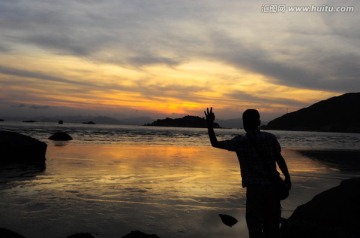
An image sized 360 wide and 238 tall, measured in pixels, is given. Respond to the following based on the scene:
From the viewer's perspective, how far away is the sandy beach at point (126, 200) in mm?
9641

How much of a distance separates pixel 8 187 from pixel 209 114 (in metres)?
11.4

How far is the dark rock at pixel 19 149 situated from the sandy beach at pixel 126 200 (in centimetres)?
329

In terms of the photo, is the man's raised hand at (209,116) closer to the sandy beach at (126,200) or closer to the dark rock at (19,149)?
the sandy beach at (126,200)

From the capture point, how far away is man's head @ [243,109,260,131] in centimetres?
551

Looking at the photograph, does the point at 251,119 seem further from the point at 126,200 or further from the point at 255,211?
the point at 126,200

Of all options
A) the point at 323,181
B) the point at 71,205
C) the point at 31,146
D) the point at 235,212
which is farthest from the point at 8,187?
the point at 323,181

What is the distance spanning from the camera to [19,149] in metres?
23.6

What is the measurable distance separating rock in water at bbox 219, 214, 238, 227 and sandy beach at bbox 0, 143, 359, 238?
0.16 m

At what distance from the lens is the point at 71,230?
920 cm

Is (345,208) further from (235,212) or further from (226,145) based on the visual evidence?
(226,145)

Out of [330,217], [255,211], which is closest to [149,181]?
→ [330,217]

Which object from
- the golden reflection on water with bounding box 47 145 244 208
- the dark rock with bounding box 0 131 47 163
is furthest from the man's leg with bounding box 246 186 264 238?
the dark rock with bounding box 0 131 47 163

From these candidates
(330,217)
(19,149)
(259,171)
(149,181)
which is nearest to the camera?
(259,171)

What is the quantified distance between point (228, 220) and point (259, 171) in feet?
18.0
